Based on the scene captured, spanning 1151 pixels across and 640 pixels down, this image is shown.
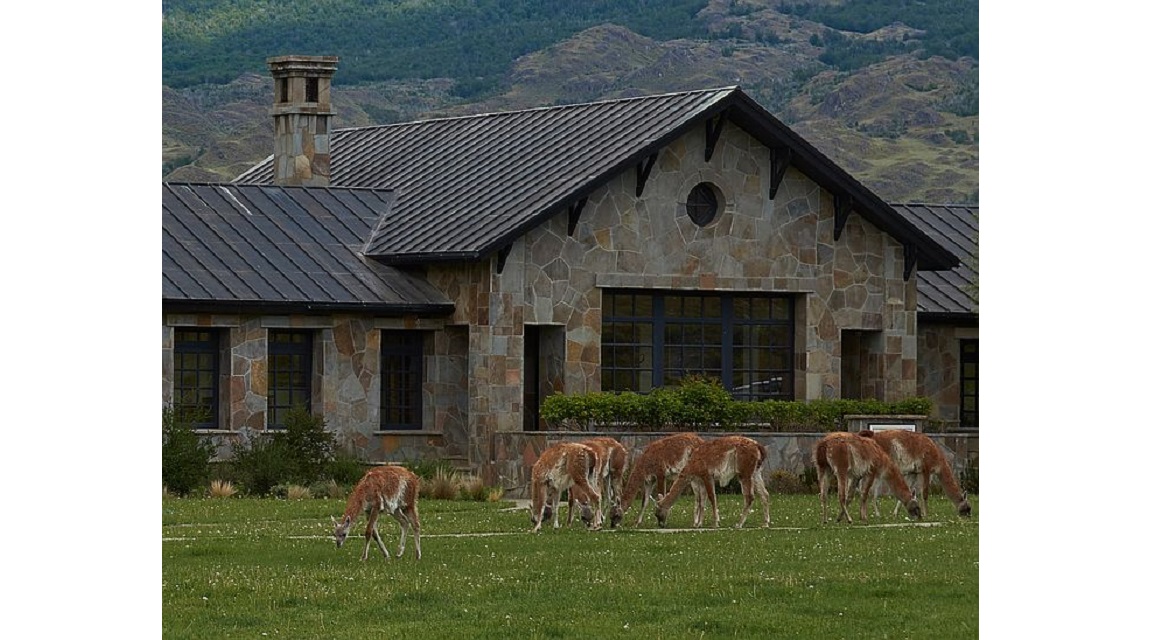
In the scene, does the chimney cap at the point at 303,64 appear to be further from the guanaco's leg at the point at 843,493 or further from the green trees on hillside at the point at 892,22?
the green trees on hillside at the point at 892,22

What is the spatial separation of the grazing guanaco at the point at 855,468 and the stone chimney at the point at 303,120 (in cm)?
1626

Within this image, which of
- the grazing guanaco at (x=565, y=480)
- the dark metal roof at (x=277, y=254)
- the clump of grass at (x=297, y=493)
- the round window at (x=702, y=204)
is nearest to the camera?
the grazing guanaco at (x=565, y=480)

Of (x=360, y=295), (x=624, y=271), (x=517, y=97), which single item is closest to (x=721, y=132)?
(x=624, y=271)

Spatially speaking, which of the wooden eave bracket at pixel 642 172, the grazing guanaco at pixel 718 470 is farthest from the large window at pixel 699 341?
the grazing guanaco at pixel 718 470

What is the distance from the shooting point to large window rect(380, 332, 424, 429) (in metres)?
33.2

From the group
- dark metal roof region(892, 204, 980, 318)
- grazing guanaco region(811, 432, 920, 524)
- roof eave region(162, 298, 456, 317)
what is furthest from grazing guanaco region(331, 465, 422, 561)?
dark metal roof region(892, 204, 980, 318)

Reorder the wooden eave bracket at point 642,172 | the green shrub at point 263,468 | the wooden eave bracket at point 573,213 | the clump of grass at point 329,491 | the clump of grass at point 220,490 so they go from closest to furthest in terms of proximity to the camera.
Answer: the clump of grass at point 220,490, the clump of grass at point 329,491, the green shrub at point 263,468, the wooden eave bracket at point 573,213, the wooden eave bracket at point 642,172

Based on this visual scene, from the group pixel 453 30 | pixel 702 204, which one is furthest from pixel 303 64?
pixel 453 30

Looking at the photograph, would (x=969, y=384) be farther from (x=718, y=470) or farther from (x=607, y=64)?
(x=607, y=64)

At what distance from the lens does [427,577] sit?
17641 millimetres

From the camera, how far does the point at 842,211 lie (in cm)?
3466

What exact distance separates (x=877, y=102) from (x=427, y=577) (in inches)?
4122

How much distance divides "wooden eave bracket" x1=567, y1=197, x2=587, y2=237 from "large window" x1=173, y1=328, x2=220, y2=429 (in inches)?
217

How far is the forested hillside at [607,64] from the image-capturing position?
111562mm
